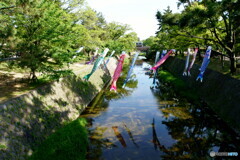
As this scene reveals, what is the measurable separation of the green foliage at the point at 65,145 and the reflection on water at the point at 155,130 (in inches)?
29.9

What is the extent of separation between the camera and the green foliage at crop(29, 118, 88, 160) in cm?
995

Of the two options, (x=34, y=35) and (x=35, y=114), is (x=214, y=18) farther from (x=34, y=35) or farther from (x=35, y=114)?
(x=35, y=114)

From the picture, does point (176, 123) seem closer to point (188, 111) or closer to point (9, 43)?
point (188, 111)

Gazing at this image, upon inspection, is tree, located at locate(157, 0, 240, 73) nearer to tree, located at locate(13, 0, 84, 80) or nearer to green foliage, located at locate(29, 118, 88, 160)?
tree, located at locate(13, 0, 84, 80)

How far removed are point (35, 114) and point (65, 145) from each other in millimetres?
2946

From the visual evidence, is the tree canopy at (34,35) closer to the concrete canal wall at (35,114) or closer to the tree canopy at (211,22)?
the concrete canal wall at (35,114)

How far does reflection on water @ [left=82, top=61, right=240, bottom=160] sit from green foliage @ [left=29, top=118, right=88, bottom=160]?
0.76m

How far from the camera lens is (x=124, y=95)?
24391 millimetres

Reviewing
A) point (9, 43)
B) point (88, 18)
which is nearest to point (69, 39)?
point (9, 43)

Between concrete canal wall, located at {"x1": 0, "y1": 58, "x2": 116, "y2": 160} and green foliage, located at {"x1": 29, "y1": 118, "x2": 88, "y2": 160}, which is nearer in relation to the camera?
concrete canal wall, located at {"x1": 0, "y1": 58, "x2": 116, "y2": 160}

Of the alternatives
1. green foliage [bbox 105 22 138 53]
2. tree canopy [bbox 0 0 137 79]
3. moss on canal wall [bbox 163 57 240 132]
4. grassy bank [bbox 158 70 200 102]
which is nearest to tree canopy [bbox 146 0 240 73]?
moss on canal wall [bbox 163 57 240 132]

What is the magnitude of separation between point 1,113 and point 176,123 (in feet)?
43.0

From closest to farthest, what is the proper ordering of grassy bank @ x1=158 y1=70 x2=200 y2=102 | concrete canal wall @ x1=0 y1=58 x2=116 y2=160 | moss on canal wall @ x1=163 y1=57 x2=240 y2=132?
concrete canal wall @ x1=0 y1=58 x2=116 y2=160 < moss on canal wall @ x1=163 y1=57 x2=240 y2=132 < grassy bank @ x1=158 y1=70 x2=200 y2=102

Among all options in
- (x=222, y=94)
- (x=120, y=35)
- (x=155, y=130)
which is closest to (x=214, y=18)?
(x=222, y=94)
